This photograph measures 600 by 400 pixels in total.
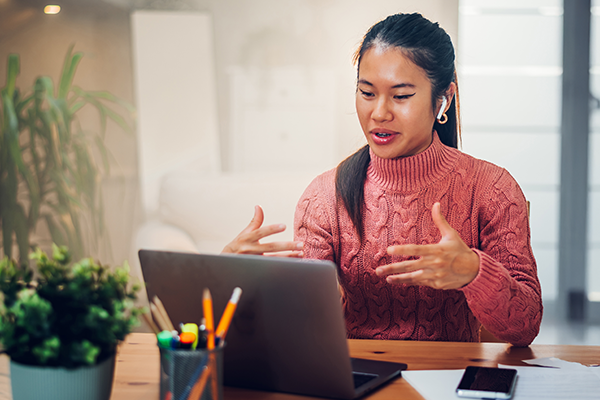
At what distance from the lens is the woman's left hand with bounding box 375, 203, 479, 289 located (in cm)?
85

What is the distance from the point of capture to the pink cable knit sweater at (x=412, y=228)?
1223mm

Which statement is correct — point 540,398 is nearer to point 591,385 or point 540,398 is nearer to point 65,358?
point 591,385

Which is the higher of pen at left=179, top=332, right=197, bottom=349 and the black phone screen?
pen at left=179, top=332, right=197, bottom=349

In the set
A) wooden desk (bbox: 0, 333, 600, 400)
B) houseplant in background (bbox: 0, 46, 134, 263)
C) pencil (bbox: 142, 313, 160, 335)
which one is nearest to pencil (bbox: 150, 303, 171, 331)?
pencil (bbox: 142, 313, 160, 335)

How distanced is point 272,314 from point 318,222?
2.15ft

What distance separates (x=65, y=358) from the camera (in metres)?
0.55

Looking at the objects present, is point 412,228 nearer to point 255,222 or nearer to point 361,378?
point 255,222

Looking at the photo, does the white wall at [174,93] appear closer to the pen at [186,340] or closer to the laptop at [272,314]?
the laptop at [272,314]

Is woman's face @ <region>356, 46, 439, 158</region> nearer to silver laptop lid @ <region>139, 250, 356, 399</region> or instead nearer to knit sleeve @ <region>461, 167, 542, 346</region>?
knit sleeve @ <region>461, 167, 542, 346</region>

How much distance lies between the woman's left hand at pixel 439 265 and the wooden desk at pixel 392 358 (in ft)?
0.37

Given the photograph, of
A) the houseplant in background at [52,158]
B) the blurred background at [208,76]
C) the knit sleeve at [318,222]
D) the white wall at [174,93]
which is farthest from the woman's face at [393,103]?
the houseplant in background at [52,158]

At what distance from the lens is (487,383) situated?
71cm

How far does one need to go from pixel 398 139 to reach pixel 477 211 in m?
0.24

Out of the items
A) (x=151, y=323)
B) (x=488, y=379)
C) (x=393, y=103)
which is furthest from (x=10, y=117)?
(x=488, y=379)
